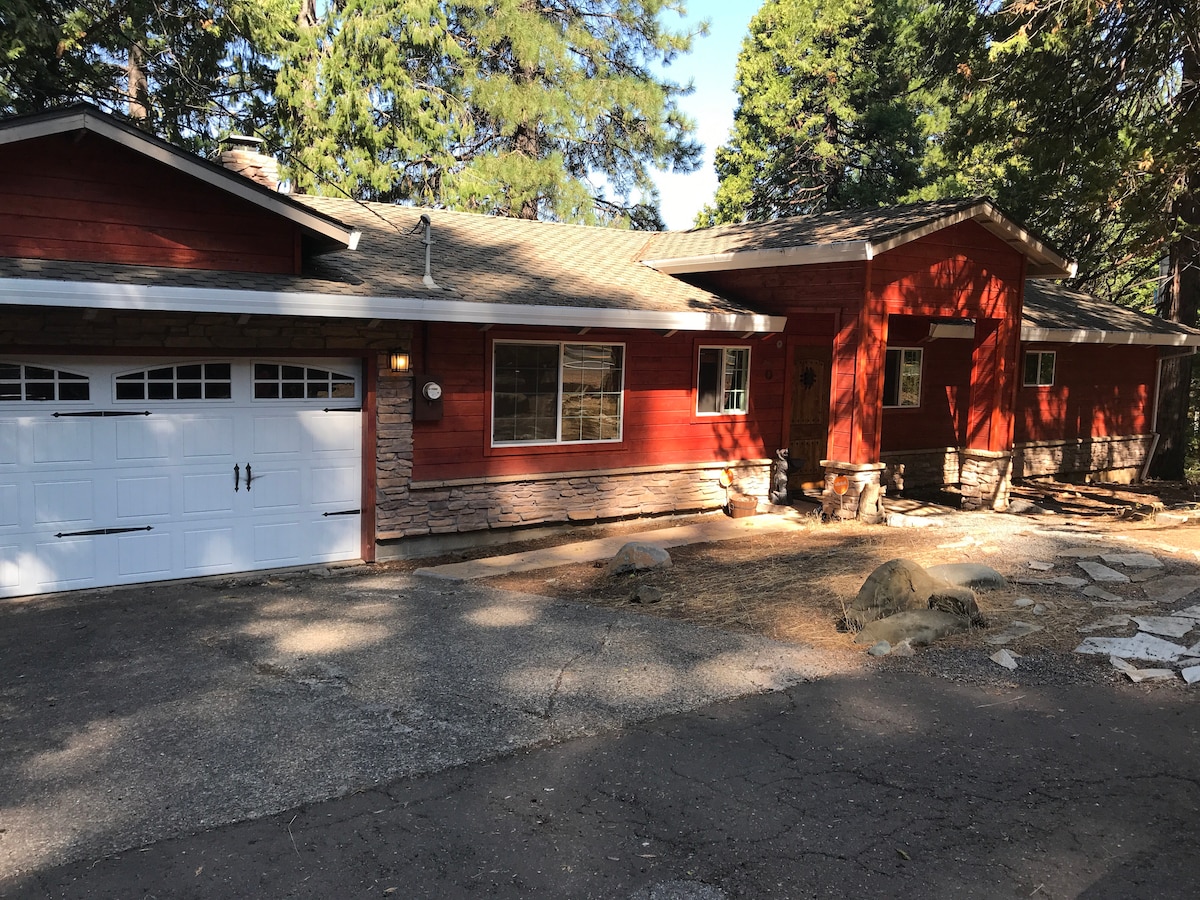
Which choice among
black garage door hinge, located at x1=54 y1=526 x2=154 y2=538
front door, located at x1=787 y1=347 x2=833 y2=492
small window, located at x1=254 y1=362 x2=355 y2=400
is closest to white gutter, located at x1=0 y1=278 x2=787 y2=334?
small window, located at x1=254 y1=362 x2=355 y2=400

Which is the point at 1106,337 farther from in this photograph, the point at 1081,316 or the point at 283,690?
the point at 283,690

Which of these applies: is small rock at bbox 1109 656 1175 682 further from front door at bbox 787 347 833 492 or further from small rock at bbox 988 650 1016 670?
front door at bbox 787 347 833 492

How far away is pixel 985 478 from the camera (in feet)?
43.7

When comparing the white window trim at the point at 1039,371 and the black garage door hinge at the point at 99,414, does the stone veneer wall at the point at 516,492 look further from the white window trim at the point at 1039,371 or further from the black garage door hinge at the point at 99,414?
the white window trim at the point at 1039,371

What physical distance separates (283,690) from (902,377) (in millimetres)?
11943

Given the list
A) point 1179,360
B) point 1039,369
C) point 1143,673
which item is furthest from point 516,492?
point 1179,360

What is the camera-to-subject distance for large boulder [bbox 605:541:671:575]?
9727mm

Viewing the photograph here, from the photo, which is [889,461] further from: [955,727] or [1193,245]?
[955,727]

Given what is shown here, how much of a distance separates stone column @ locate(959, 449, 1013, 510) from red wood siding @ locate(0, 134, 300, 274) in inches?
373

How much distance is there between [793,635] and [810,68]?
21774 millimetres

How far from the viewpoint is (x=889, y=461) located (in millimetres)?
15359

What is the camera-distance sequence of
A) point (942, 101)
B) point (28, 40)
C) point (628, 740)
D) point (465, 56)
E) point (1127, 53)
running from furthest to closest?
1. point (465, 56)
2. point (942, 101)
3. point (28, 40)
4. point (1127, 53)
5. point (628, 740)

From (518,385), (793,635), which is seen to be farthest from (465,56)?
(793,635)

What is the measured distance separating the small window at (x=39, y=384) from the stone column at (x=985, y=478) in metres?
11.0
